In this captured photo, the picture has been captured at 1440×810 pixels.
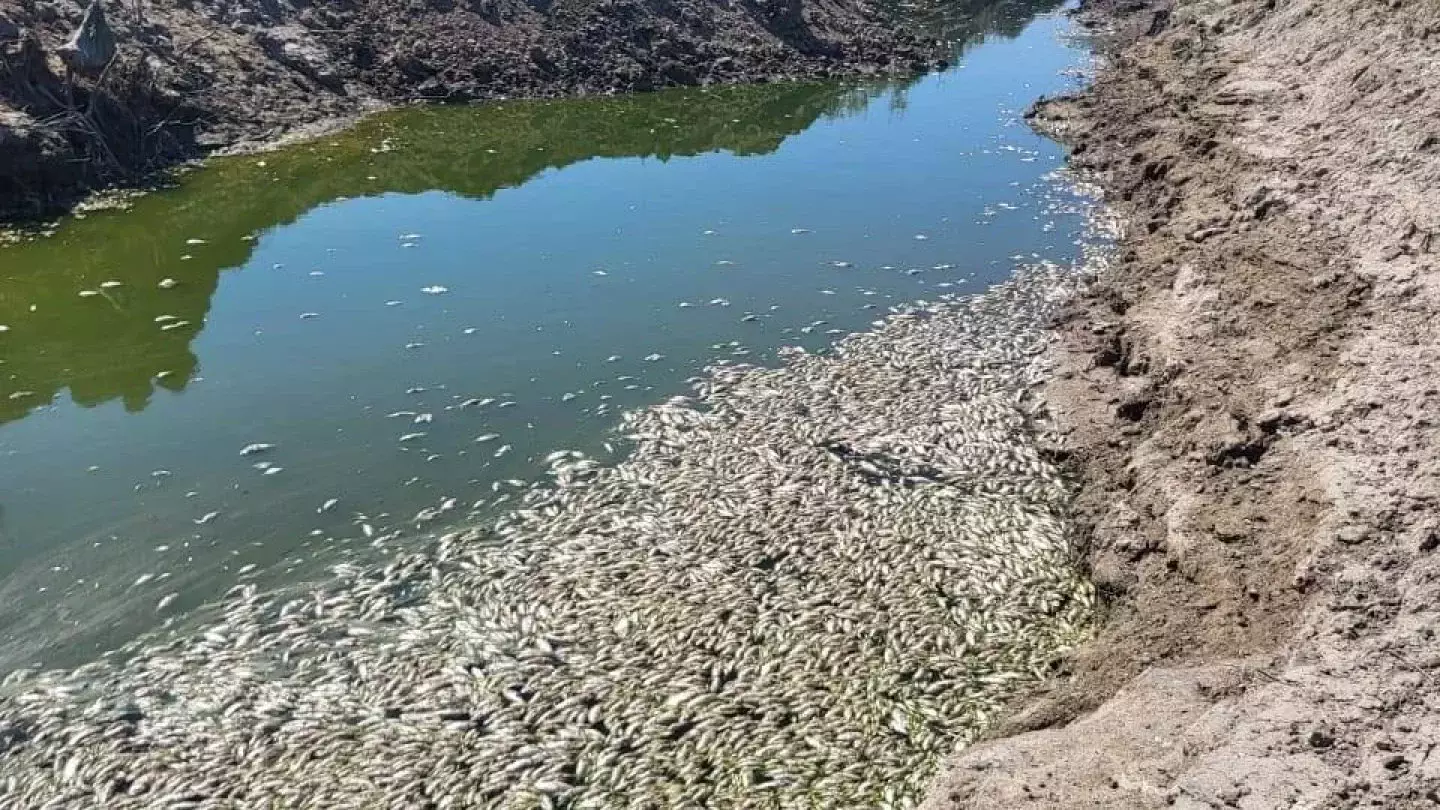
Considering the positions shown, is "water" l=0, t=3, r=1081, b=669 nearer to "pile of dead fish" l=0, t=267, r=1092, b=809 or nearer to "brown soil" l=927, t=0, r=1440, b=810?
"pile of dead fish" l=0, t=267, r=1092, b=809

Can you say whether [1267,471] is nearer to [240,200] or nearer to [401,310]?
[401,310]

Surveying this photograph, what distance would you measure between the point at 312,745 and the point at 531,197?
17466 millimetres

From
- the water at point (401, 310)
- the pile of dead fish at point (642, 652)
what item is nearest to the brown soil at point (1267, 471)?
the pile of dead fish at point (642, 652)

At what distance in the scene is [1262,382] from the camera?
13234 mm

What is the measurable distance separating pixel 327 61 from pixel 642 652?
26152mm

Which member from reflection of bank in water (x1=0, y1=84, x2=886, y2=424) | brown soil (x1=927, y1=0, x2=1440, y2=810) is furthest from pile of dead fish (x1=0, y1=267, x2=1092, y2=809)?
reflection of bank in water (x1=0, y1=84, x2=886, y2=424)

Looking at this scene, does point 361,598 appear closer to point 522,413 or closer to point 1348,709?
point 522,413

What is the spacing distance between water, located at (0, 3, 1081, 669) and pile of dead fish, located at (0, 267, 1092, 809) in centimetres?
119

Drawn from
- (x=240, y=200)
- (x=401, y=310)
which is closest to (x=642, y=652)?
(x=401, y=310)

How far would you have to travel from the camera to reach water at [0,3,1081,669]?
42.4 feet

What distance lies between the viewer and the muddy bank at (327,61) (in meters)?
23.2

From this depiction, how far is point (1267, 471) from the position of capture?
38.5 feet

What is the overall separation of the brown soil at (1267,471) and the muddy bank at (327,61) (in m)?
18.9

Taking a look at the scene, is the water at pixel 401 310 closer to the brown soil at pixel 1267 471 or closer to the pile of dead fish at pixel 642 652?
the pile of dead fish at pixel 642 652
